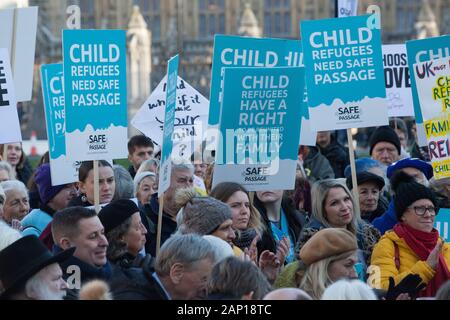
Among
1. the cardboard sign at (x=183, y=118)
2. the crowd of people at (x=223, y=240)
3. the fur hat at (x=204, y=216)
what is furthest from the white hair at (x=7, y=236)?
the cardboard sign at (x=183, y=118)

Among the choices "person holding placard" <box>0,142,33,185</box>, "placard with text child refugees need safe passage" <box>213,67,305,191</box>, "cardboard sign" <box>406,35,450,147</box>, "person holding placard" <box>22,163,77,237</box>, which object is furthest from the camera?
"person holding placard" <box>0,142,33,185</box>

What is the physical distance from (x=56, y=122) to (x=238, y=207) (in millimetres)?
3011

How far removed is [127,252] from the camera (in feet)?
24.4

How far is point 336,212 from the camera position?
8242mm

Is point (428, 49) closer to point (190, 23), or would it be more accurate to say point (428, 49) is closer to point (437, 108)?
point (437, 108)

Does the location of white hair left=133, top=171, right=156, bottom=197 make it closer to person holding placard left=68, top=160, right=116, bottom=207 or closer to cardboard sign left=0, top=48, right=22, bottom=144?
person holding placard left=68, top=160, right=116, bottom=207

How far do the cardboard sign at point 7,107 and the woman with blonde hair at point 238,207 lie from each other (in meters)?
2.42

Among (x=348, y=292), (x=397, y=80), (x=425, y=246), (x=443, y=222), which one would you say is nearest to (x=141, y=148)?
(x=397, y=80)

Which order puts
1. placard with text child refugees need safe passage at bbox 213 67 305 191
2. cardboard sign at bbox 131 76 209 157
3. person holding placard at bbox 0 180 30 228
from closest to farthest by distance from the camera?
placard with text child refugees need safe passage at bbox 213 67 305 191
person holding placard at bbox 0 180 30 228
cardboard sign at bbox 131 76 209 157

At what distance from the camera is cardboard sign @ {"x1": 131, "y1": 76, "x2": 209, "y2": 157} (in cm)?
1163

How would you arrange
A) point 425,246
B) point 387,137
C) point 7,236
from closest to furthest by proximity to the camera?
1. point 7,236
2. point 425,246
3. point 387,137

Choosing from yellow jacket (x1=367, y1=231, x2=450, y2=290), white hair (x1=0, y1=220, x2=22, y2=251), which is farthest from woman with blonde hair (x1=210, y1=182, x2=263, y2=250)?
white hair (x1=0, y1=220, x2=22, y2=251)

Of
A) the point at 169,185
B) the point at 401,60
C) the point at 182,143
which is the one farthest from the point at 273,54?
the point at 401,60

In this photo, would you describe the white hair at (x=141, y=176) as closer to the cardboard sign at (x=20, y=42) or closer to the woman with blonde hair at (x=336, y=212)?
the cardboard sign at (x=20, y=42)
